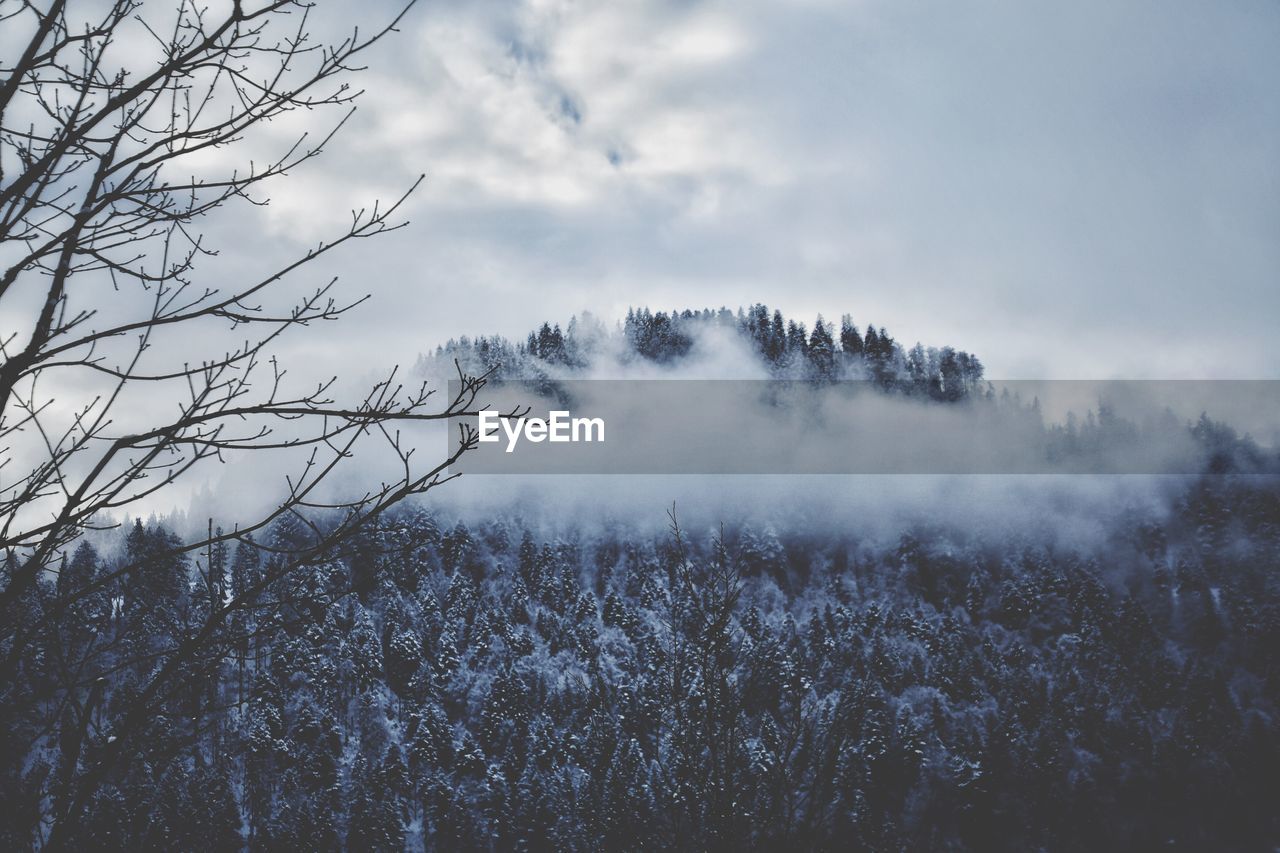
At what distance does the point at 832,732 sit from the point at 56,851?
18.3ft

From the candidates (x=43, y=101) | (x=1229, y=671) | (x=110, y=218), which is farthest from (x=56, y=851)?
(x=1229, y=671)

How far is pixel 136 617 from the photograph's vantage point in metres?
4.04

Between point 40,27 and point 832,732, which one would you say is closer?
point 40,27

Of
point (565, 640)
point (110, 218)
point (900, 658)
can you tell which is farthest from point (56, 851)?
point (900, 658)

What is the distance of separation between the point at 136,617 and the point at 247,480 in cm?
21650

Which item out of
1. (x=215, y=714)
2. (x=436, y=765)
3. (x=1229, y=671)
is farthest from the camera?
(x=1229, y=671)

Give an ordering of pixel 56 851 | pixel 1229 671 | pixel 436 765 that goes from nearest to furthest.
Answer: pixel 56 851 < pixel 436 765 < pixel 1229 671

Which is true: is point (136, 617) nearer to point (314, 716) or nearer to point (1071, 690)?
point (314, 716)

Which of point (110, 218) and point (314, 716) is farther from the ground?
point (110, 218)

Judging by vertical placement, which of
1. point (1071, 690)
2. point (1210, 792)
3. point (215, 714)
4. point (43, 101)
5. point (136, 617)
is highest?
point (43, 101)

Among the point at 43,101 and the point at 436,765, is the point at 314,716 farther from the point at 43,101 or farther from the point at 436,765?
the point at 43,101

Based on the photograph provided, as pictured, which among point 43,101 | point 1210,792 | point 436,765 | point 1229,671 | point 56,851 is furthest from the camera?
point 1229,671

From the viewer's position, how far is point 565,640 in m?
171

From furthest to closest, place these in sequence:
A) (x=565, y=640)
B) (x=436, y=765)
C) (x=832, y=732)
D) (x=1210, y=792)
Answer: (x=565, y=640)
(x=1210, y=792)
(x=436, y=765)
(x=832, y=732)
